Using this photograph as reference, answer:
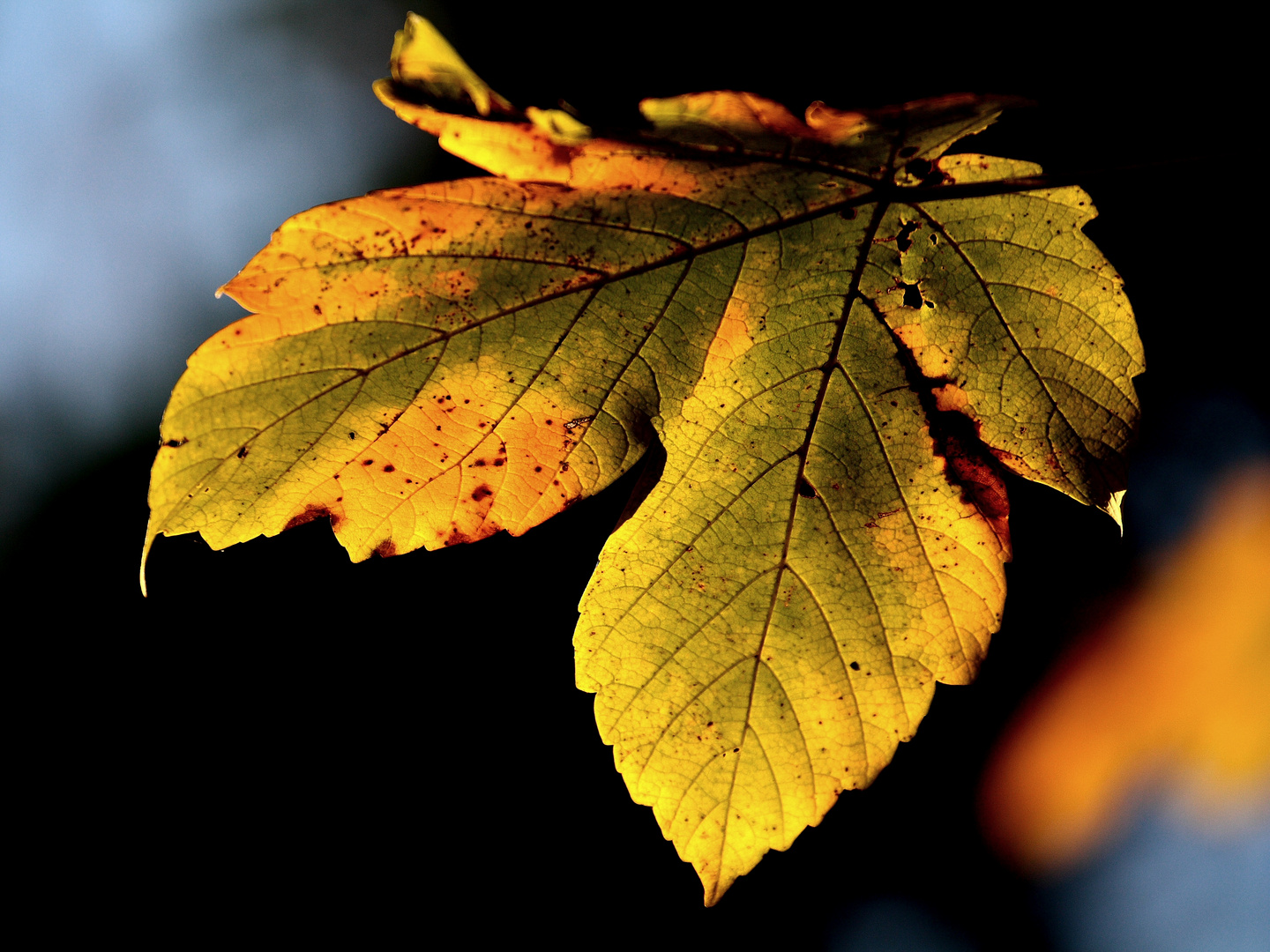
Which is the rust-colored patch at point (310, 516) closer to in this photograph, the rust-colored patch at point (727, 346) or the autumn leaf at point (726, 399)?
the autumn leaf at point (726, 399)

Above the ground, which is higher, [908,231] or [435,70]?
[435,70]

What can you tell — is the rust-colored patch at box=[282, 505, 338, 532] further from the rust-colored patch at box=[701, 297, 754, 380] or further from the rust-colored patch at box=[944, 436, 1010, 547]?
the rust-colored patch at box=[944, 436, 1010, 547]

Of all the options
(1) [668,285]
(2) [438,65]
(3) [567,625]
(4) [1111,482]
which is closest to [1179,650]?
(3) [567,625]

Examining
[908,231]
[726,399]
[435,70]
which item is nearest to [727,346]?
[726,399]

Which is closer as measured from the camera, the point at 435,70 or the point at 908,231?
the point at 435,70

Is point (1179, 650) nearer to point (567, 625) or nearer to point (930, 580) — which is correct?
point (567, 625)

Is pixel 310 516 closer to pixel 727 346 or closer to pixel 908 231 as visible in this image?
pixel 727 346

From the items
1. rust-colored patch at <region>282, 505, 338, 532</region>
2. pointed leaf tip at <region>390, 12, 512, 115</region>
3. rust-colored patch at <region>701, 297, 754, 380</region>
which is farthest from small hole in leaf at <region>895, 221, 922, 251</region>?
rust-colored patch at <region>282, 505, 338, 532</region>

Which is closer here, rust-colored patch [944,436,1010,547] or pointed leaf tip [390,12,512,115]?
pointed leaf tip [390,12,512,115]

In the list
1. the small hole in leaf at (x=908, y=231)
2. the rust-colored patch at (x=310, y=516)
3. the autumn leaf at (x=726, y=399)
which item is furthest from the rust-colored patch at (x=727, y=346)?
the rust-colored patch at (x=310, y=516)
